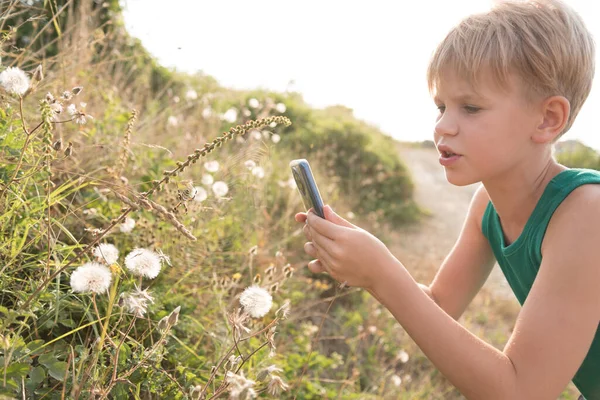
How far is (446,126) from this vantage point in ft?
5.94

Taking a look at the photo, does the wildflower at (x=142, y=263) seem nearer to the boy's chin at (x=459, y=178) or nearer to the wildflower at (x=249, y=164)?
the boy's chin at (x=459, y=178)

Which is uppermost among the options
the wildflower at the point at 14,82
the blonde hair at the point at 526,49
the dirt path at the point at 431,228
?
the wildflower at the point at 14,82

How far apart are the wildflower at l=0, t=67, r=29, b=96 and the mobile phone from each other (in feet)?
2.59

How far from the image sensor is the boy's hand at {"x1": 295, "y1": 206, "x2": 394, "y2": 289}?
1.65 meters

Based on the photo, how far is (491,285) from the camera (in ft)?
23.3

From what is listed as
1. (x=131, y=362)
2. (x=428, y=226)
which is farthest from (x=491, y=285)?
(x=131, y=362)

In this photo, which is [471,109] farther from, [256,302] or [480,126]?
[256,302]

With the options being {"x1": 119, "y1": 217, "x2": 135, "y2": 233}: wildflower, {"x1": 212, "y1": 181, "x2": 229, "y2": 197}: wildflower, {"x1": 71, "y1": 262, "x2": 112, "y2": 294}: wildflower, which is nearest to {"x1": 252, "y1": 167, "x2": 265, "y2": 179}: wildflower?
{"x1": 212, "y1": 181, "x2": 229, "y2": 197}: wildflower

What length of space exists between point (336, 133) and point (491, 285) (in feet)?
12.8

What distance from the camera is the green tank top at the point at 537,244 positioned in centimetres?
187

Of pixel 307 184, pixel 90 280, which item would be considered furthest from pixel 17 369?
pixel 307 184

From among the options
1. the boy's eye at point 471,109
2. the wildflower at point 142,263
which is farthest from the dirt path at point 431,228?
the wildflower at point 142,263

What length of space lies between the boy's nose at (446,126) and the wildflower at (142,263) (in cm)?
96

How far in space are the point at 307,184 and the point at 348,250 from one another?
0.74 feet
